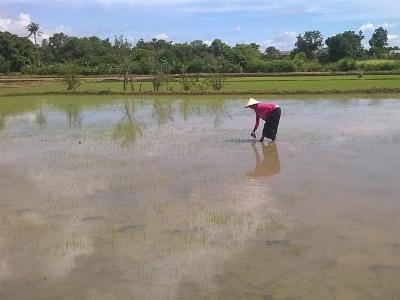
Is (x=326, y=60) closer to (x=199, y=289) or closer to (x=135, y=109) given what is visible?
(x=135, y=109)

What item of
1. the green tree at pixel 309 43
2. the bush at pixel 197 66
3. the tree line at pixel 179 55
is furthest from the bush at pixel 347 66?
the green tree at pixel 309 43

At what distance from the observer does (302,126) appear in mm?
11617

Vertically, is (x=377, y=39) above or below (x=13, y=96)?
above

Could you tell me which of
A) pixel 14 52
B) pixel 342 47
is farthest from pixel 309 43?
→ pixel 14 52

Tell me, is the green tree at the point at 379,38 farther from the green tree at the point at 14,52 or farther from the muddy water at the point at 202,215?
the muddy water at the point at 202,215

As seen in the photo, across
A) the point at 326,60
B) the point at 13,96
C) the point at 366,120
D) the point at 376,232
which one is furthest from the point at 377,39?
the point at 376,232

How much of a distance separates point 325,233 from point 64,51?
60.8m

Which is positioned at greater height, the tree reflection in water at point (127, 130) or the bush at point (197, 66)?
the bush at point (197, 66)

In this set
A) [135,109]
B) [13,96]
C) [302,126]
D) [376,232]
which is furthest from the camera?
[13,96]

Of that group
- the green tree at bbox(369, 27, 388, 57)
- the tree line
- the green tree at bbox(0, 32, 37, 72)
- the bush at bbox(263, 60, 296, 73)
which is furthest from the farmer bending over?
the green tree at bbox(369, 27, 388, 57)

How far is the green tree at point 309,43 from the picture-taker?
205 ft

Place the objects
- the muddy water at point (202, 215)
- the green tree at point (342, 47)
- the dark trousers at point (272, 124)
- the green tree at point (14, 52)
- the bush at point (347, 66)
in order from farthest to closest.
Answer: the green tree at point (342, 47), the green tree at point (14, 52), the bush at point (347, 66), the dark trousers at point (272, 124), the muddy water at point (202, 215)

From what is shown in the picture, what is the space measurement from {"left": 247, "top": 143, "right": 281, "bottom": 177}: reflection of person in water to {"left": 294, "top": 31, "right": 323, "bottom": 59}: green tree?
5556cm

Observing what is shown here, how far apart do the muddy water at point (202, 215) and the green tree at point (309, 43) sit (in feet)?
175
